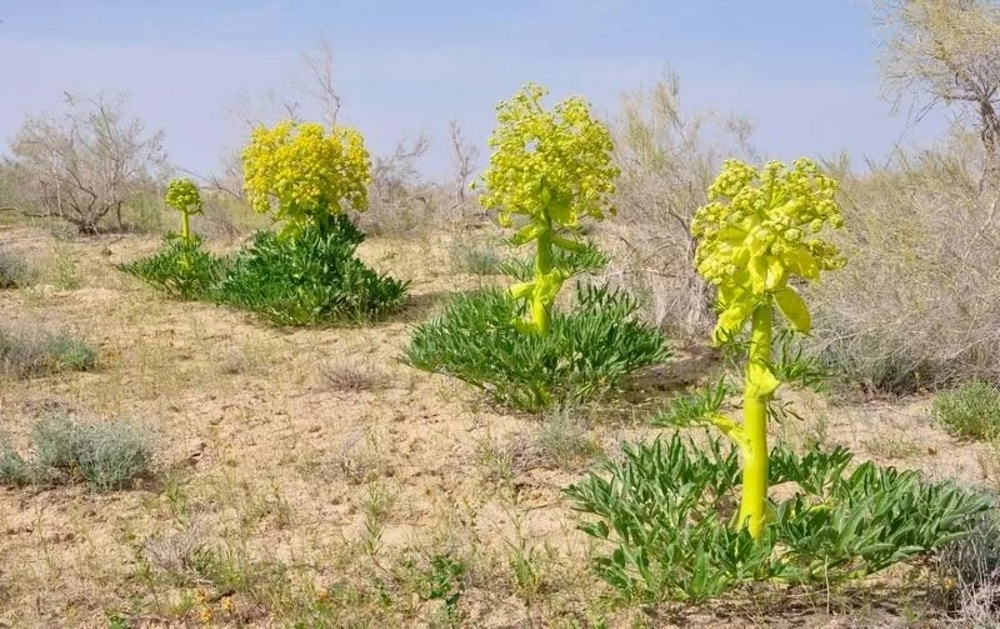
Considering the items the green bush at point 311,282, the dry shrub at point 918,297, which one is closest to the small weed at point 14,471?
the green bush at point 311,282

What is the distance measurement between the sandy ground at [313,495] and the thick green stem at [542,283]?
64 cm

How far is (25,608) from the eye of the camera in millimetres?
3943

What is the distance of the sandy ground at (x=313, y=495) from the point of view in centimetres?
390

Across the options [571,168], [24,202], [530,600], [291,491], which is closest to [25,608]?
[291,491]

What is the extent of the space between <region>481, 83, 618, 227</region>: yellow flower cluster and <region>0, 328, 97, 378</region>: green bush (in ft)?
12.3

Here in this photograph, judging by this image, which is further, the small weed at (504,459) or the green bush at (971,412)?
the green bush at (971,412)

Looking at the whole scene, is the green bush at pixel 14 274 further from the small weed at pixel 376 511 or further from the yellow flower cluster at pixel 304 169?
the small weed at pixel 376 511

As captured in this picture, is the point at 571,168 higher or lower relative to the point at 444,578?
higher

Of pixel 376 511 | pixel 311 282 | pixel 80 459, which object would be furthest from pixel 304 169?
pixel 376 511

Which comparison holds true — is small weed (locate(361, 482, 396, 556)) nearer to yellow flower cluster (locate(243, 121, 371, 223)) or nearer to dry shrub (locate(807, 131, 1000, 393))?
dry shrub (locate(807, 131, 1000, 393))

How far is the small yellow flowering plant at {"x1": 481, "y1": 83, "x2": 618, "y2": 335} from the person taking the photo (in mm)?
5863

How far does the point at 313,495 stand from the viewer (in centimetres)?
505

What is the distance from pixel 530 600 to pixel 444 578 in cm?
38

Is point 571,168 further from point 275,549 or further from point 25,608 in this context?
point 25,608
